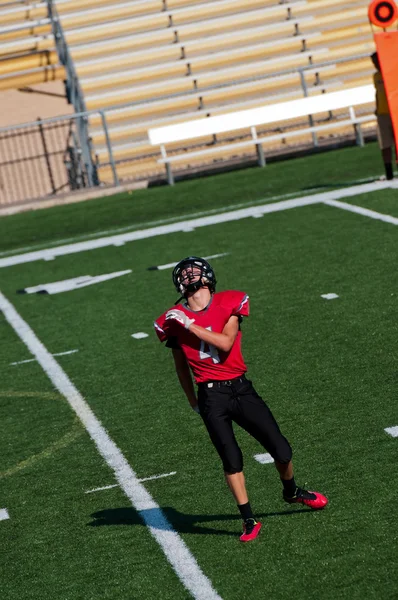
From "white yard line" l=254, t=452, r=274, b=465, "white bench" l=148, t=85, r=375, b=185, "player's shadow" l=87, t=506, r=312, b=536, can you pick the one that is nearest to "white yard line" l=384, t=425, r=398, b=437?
"white yard line" l=254, t=452, r=274, b=465

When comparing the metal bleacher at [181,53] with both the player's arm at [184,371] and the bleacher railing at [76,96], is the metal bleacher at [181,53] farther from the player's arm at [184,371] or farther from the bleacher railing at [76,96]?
the player's arm at [184,371]

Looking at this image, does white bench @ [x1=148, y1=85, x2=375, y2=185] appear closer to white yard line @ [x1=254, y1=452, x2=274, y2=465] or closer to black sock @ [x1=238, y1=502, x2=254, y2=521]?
white yard line @ [x1=254, y1=452, x2=274, y2=465]

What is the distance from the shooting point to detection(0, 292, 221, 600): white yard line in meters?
6.38

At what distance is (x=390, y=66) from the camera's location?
50.2 ft

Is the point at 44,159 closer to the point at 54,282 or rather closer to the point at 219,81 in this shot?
the point at 219,81

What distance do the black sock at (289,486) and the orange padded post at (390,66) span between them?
9020 mm

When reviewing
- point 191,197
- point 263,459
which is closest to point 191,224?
point 191,197

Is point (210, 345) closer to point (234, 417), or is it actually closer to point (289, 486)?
point (234, 417)

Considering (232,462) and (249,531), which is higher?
(232,462)

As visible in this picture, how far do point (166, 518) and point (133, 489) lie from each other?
642 mm

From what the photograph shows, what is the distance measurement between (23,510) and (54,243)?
34.8 ft

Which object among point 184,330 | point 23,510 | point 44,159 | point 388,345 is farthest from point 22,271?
point 44,159

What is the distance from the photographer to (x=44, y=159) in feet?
91.6

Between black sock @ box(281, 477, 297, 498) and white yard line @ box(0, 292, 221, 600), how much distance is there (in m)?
0.67
